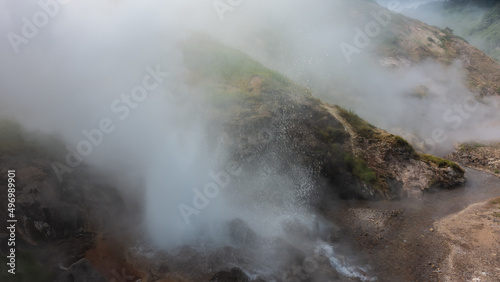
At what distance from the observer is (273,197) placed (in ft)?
53.0

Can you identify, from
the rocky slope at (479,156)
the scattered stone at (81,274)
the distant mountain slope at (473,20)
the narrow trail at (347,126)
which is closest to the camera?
the scattered stone at (81,274)

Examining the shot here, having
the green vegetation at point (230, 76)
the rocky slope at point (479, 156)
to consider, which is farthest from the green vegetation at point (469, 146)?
the green vegetation at point (230, 76)

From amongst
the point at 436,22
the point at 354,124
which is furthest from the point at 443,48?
the point at 436,22

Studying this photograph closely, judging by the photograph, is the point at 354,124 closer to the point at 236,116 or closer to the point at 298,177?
the point at 298,177

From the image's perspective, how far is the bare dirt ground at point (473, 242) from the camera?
11.3 m

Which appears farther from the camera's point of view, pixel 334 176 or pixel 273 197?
pixel 334 176

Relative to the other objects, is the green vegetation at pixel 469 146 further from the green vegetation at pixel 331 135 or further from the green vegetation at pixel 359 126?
the green vegetation at pixel 331 135

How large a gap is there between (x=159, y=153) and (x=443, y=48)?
5003cm

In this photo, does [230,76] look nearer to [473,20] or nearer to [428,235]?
[428,235]

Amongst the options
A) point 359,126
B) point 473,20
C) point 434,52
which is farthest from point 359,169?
point 473,20

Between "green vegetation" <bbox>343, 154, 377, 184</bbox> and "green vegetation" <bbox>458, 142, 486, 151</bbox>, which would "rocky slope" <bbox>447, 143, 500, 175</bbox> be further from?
"green vegetation" <bbox>343, 154, 377, 184</bbox>

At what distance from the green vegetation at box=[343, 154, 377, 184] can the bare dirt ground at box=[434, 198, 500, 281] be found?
Answer: 4241 mm

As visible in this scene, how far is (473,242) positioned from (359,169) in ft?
21.8

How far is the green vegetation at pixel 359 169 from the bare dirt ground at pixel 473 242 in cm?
424
